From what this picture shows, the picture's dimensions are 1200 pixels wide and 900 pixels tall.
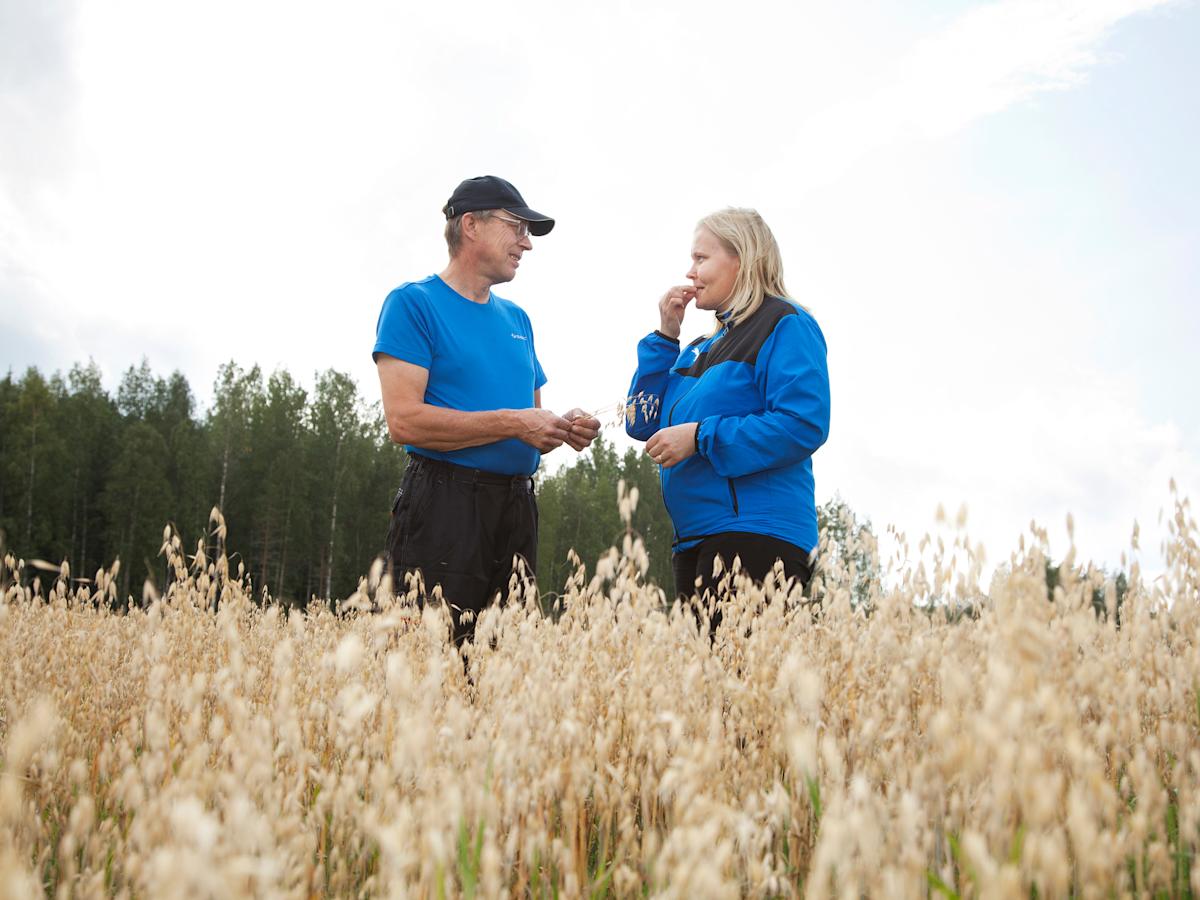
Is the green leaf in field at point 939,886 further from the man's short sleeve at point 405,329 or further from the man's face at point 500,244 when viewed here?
the man's face at point 500,244

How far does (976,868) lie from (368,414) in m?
46.7

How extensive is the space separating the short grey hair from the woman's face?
3.70 feet

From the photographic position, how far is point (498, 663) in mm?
2473

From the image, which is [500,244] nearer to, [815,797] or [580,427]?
[580,427]

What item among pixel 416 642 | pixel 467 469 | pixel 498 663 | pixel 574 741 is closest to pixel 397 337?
pixel 467 469

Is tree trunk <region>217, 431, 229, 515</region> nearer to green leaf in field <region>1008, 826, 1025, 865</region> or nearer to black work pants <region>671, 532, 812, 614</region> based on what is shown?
black work pants <region>671, 532, 812, 614</region>

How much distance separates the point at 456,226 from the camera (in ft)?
15.4

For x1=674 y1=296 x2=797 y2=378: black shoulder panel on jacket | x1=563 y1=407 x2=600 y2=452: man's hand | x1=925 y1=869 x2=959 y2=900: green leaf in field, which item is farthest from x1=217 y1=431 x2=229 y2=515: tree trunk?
x1=925 y1=869 x2=959 y2=900: green leaf in field

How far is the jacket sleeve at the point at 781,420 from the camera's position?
3.64 meters

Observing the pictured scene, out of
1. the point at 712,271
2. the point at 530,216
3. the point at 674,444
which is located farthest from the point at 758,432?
the point at 530,216

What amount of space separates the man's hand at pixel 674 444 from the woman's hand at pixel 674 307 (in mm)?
1065

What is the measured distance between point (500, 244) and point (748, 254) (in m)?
1.33

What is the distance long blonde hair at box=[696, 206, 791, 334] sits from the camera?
4125 mm

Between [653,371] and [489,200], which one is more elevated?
[489,200]
